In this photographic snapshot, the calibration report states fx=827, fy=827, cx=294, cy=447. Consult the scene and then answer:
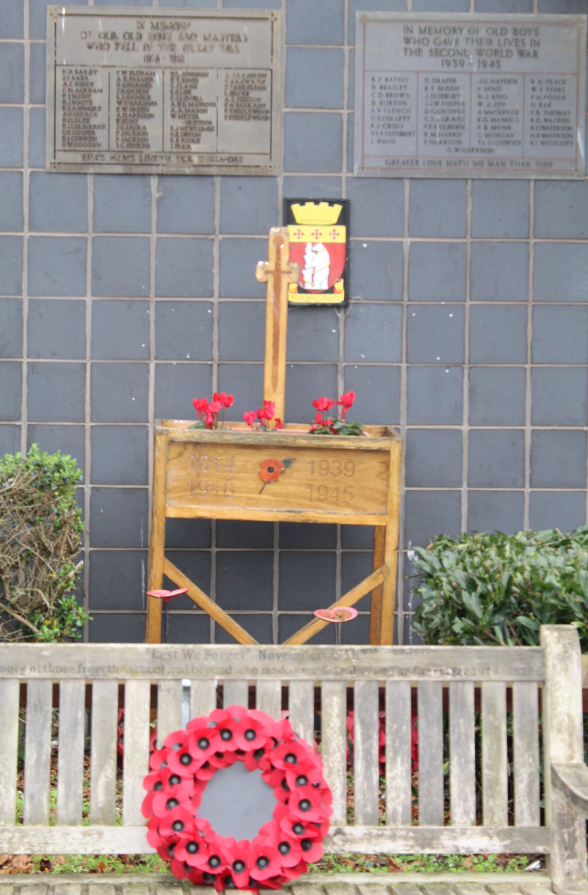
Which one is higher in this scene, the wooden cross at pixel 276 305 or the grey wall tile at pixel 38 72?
the grey wall tile at pixel 38 72

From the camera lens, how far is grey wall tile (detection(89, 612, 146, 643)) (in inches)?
149

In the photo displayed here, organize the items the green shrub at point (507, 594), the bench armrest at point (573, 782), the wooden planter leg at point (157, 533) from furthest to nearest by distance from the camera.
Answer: the wooden planter leg at point (157, 533), the green shrub at point (507, 594), the bench armrest at point (573, 782)

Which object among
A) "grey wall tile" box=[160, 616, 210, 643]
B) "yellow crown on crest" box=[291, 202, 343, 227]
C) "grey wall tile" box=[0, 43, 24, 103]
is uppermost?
"grey wall tile" box=[0, 43, 24, 103]

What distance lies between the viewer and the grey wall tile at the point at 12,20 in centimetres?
365

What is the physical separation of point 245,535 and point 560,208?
2064mm

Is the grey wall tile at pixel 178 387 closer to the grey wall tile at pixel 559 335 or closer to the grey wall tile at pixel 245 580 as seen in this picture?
the grey wall tile at pixel 245 580

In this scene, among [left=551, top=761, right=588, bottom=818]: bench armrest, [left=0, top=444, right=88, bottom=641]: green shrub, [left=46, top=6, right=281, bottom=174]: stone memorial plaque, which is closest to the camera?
[left=551, top=761, right=588, bottom=818]: bench armrest

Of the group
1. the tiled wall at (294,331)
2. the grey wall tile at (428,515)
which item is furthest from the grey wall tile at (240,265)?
the grey wall tile at (428,515)

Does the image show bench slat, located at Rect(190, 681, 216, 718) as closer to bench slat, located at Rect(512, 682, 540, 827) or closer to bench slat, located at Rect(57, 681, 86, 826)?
bench slat, located at Rect(57, 681, 86, 826)

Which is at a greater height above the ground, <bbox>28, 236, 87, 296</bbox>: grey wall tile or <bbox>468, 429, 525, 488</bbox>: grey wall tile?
<bbox>28, 236, 87, 296</bbox>: grey wall tile

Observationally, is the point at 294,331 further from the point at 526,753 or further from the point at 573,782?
the point at 573,782

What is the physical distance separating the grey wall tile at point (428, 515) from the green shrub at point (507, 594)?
1175mm

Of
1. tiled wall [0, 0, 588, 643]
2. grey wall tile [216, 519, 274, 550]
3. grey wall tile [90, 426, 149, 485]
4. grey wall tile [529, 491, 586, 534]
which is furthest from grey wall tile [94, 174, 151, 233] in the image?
grey wall tile [529, 491, 586, 534]

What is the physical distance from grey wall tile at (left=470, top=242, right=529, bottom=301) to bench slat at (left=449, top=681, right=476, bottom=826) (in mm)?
2236
